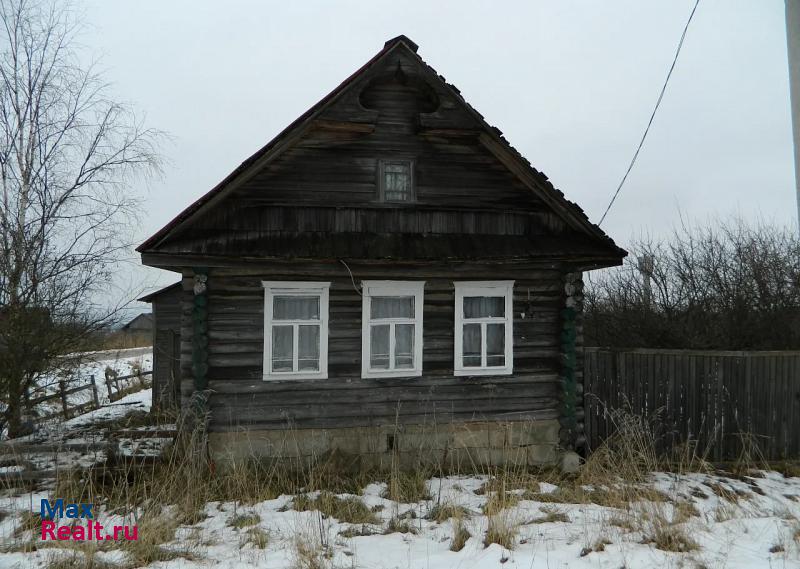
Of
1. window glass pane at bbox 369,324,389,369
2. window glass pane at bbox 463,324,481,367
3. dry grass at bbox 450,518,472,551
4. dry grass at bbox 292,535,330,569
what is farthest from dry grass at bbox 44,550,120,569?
window glass pane at bbox 463,324,481,367

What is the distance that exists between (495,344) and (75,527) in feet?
20.2

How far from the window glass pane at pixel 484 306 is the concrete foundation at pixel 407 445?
71.6 inches

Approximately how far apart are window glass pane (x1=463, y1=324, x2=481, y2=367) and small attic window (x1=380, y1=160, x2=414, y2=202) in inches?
95.8

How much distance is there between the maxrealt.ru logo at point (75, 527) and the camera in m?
4.89

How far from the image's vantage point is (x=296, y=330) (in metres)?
7.42

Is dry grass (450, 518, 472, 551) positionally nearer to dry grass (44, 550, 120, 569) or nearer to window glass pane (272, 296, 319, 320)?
dry grass (44, 550, 120, 569)

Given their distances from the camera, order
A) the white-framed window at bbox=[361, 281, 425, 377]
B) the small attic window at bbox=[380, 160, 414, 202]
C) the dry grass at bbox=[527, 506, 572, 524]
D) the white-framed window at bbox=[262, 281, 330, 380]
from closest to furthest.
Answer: the dry grass at bbox=[527, 506, 572, 524], the white-framed window at bbox=[262, 281, 330, 380], the white-framed window at bbox=[361, 281, 425, 377], the small attic window at bbox=[380, 160, 414, 202]

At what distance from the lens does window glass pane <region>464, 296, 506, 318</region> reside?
26.3 feet

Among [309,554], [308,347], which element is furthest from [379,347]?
[309,554]

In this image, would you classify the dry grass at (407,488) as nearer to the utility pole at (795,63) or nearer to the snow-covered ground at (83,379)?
the utility pole at (795,63)

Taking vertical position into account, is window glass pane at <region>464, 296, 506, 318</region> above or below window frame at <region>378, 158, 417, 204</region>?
below

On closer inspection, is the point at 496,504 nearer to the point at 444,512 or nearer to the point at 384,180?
the point at 444,512

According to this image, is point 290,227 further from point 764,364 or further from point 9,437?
point 764,364

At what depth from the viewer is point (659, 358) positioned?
8.71 m
